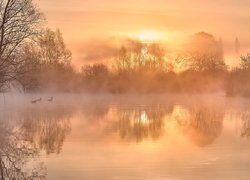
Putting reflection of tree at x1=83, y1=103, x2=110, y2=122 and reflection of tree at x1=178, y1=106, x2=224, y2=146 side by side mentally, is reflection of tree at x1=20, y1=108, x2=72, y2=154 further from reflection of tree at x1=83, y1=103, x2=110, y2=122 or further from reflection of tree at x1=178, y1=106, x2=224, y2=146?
reflection of tree at x1=178, y1=106, x2=224, y2=146

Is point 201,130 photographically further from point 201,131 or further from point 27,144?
point 27,144

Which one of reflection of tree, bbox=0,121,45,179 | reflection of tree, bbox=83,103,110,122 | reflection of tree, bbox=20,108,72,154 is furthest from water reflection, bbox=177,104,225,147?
reflection of tree, bbox=0,121,45,179

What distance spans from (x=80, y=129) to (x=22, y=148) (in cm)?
625

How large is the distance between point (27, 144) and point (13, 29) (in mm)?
9773

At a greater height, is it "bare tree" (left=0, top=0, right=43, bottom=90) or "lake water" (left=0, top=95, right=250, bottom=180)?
"bare tree" (left=0, top=0, right=43, bottom=90)

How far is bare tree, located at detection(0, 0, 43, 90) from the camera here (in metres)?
24.0

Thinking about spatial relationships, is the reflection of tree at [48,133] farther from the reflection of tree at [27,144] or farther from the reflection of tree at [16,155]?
the reflection of tree at [16,155]

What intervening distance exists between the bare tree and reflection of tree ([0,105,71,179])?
2.43m

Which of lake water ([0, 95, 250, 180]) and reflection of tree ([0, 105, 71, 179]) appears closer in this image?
lake water ([0, 95, 250, 180])

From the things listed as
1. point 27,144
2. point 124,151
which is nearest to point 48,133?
point 27,144

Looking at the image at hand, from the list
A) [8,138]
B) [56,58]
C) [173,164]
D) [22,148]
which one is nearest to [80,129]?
[8,138]

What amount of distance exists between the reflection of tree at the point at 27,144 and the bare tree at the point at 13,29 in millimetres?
2433

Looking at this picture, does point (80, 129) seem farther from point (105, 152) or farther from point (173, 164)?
point (173, 164)

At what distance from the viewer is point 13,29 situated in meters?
24.5
